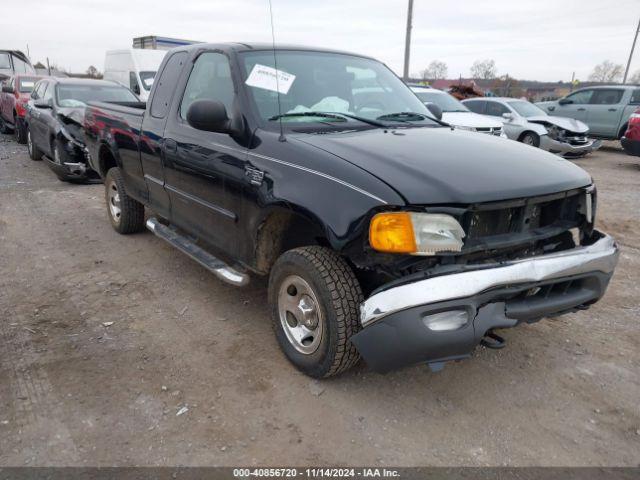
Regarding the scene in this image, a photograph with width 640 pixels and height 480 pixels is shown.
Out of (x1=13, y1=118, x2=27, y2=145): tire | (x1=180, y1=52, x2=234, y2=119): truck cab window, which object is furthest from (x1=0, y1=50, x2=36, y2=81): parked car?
(x1=180, y1=52, x2=234, y2=119): truck cab window

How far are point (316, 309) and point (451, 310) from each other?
0.84 metres

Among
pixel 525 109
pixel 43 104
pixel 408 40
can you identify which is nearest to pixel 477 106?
pixel 525 109

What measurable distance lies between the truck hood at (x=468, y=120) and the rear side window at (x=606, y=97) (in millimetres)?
5863

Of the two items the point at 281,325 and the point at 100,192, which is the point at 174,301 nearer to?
the point at 281,325

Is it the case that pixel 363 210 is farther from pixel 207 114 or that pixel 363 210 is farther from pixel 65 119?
pixel 65 119

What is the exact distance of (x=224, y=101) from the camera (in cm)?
358

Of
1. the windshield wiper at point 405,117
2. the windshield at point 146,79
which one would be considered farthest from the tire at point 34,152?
the windshield wiper at point 405,117

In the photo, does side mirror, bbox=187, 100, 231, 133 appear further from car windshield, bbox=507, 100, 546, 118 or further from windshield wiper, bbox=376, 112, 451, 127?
car windshield, bbox=507, 100, 546, 118

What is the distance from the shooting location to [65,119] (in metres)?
8.08

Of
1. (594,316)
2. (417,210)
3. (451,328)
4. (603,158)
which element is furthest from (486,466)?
(603,158)

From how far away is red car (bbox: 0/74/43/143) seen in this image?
12.0 m

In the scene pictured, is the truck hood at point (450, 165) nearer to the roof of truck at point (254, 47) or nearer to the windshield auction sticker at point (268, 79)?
the windshield auction sticker at point (268, 79)

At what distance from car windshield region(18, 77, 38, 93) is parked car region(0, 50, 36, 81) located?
747cm

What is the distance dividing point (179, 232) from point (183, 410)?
198 centimetres
